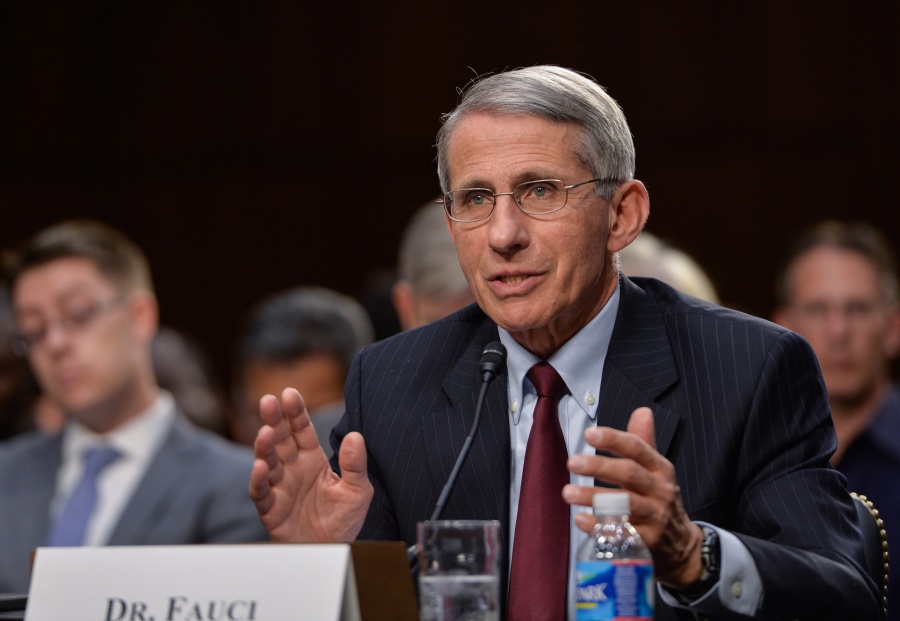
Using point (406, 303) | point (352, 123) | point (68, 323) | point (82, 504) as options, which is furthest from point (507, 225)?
point (352, 123)

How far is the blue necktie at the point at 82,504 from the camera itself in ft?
13.3

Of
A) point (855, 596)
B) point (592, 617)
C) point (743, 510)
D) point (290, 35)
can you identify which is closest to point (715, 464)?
point (743, 510)

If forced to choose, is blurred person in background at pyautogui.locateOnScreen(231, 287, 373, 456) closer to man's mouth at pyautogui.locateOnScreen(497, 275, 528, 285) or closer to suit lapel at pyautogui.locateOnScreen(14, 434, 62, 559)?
suit lapel at pyautogui.locateOnScreen(14, 434, 62, 559)

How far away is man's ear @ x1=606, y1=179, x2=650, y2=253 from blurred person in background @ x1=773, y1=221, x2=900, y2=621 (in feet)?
5.57

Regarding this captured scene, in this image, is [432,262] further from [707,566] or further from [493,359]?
[707,566]

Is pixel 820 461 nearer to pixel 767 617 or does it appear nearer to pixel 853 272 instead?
pixel 767 617

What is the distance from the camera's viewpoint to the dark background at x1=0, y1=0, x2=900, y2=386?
638cm

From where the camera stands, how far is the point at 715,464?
219cm

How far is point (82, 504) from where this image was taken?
4.12m

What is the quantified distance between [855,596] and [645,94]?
4790 millimetres

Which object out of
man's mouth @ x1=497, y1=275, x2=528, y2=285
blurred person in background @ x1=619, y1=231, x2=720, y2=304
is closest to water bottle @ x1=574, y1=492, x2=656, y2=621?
man's mouth @ x1=497, y1=275, x2=528, y2=285

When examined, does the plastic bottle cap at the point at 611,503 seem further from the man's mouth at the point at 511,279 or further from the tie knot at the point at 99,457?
the tie knot at the point at 99,457

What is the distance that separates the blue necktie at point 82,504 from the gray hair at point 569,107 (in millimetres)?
2247

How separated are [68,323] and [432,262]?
52.9 inches
